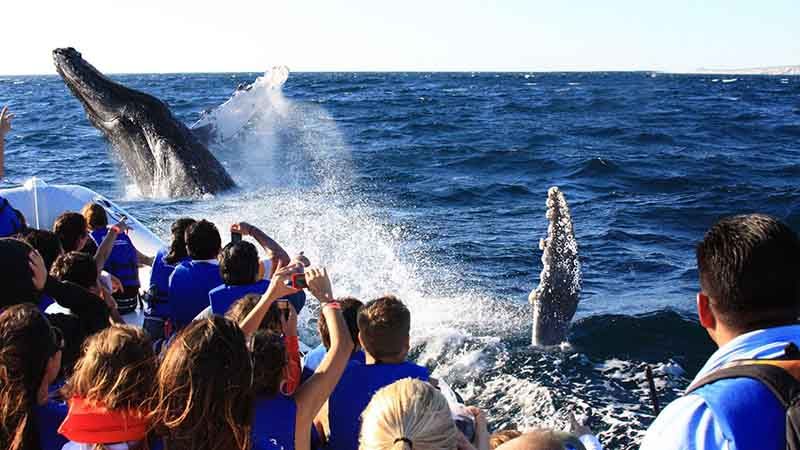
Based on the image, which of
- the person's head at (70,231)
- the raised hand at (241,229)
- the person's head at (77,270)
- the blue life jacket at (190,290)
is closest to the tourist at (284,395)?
the person's head at (77,270)

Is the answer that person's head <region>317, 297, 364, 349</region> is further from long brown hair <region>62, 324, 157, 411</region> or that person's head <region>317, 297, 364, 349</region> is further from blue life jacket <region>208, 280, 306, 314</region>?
long brown hair <region>62, 324, 157, 411</region>

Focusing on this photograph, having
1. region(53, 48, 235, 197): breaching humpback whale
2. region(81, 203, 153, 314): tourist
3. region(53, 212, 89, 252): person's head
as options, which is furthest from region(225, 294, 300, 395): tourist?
region(53, 48, 235, 197): breaching humpback whale

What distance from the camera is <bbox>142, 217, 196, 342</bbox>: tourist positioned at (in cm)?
562

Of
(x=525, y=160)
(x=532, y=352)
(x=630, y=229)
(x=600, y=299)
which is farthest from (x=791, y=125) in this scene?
(x=532, y=352)

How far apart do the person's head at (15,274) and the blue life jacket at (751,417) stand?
118 inches

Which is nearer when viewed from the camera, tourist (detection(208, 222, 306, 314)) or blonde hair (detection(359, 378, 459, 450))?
blonde hair (detection(359, 378, 459, 450))

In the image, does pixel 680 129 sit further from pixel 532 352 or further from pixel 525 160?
pixel 532 352

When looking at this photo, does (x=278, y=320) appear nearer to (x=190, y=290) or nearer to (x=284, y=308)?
(x=284, y=308)

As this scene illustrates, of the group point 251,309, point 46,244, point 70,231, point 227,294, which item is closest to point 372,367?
point 251,309

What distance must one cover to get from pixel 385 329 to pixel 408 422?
1225 mm

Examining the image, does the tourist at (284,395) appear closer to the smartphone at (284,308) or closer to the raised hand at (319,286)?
the raised hand at (319,286)

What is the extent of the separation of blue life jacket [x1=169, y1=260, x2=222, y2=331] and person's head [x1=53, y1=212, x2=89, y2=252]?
2.74 ft

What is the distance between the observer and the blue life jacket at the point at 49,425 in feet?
9.80

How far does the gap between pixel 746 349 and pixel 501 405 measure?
4665mm
